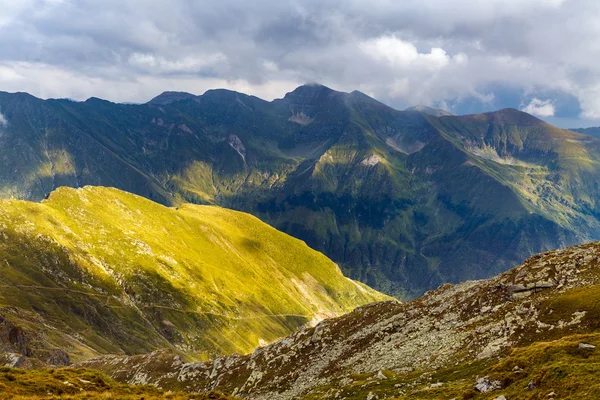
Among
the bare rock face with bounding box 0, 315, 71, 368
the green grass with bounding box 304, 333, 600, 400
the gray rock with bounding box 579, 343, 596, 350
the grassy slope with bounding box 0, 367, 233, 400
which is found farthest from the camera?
the bare rock face with bounding box 0, 315, 71, 368

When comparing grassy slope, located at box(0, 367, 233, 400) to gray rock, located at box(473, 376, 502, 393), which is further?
grassy slope, located at box(0, 367, 233, 400)

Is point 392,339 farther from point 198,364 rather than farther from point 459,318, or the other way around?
point 198,364

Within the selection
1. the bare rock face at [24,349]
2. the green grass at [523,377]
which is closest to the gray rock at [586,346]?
the green grass at [523,377]

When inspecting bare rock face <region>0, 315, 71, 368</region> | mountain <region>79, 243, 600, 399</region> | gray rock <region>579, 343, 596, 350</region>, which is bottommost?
bare rock face <region>0, 315, 71, 368</region>

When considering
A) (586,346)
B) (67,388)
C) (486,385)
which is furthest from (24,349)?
(586,346)

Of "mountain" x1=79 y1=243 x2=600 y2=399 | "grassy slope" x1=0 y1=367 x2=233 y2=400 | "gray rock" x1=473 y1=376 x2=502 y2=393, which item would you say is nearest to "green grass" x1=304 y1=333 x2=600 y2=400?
"mountain" x1=79 y1=243 x2=600 y2=399

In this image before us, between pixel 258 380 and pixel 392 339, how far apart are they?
113 ft

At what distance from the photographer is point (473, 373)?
46.1 m

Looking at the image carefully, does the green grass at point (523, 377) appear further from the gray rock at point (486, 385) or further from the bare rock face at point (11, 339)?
the bare rock face at point (11, 339)

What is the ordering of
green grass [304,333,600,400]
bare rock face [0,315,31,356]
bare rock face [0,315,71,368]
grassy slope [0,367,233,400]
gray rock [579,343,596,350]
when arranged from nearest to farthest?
green grass [304,333,600,400]
gray rock [579,343,596,350]
grassy slope [0,367,233,400]
bare rock face [0,315,71,368]
bare rock face [0,315,31,356]

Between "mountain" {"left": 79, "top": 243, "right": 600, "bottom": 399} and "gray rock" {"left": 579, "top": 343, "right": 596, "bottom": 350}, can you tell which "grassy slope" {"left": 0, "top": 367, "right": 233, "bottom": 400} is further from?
"gray rock" {"left": 579, "top": 343, "right": 596, "bottom": 350}

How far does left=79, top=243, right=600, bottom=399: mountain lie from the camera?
116 feet

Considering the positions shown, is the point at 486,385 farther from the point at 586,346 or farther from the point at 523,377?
the point at 586,346

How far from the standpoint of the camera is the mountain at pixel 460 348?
116 ft
